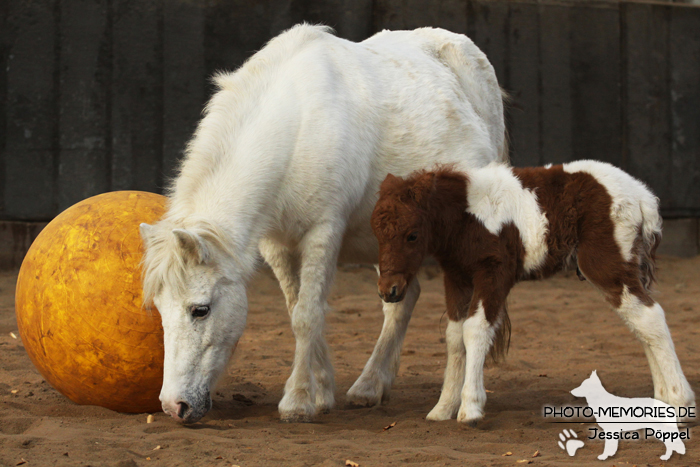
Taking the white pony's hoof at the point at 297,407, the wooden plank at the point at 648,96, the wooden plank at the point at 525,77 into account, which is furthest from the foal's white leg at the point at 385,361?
the wooden plank at the point at 648,96

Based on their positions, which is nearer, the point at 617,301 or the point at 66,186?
the point at 617,301

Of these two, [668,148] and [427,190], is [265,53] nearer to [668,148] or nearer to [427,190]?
[427,190]

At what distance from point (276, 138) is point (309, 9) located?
18.3ft

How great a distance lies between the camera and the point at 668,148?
10289mm

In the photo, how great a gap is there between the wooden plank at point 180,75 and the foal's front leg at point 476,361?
233 inches

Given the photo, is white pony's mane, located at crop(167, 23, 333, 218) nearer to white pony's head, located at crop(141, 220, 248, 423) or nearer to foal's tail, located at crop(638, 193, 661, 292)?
white pony's head, located at crop(141, 220, 248, 423)

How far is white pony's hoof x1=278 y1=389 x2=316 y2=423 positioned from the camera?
394cm

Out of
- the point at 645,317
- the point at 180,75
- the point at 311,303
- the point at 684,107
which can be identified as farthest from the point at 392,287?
the point at 684,107

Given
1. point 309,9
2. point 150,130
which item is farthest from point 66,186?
point 309,9

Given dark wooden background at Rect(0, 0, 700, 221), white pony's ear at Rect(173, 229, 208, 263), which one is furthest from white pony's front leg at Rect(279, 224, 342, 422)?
dark wooden background at Rect(0, 0, 700, 221)

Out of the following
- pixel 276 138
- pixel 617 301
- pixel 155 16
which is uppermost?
pixel 155 16

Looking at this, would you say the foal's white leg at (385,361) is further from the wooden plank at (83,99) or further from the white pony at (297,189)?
the wooden plank at (83,99)

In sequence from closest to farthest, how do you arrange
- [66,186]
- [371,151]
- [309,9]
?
1. [371,151]
2. [66,186]
3. [309,9]

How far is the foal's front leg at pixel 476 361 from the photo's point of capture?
3627 mm
